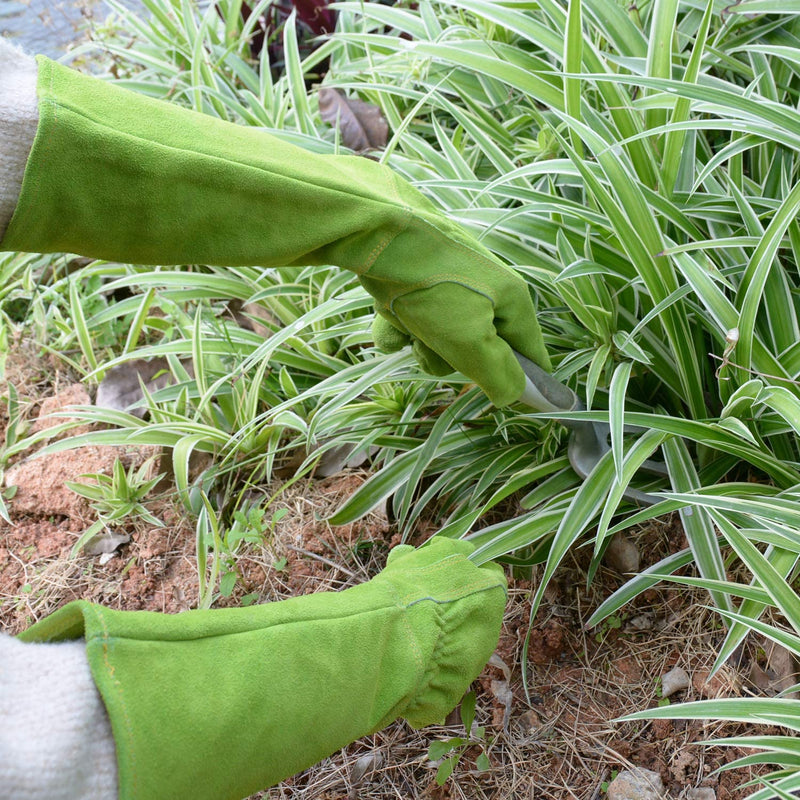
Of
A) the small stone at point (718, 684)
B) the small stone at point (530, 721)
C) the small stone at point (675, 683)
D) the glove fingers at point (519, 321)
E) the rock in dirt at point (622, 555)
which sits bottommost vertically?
the small stone at point (530, 721)

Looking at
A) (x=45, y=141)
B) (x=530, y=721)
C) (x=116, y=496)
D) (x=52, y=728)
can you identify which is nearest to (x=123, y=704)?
(x=52, y=728)

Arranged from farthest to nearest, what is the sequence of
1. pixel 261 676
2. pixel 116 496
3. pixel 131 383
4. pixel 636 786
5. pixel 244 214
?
1. pixel 131 383
2. pixel 116 496
3. pixel 636 786
4. pixel 244 214
5. pixel 261 676

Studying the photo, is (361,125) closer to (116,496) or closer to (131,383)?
(131,383)

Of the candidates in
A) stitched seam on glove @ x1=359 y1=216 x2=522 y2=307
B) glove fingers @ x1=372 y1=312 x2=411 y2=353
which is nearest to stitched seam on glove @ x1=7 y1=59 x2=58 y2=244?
stitched seam on glove @ x1=359 y1=216 x2=522 y2=307

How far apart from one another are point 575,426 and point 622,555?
24 cm

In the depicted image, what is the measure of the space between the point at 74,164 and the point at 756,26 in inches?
→ 54.0

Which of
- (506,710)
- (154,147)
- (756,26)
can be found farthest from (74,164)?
(756,26)

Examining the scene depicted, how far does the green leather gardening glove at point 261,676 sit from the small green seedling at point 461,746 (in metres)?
0.22

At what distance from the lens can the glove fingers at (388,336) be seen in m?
1.18

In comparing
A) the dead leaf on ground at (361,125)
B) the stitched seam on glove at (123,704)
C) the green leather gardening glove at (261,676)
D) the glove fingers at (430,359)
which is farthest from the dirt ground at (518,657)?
the dead leaf on ground at (361,125)

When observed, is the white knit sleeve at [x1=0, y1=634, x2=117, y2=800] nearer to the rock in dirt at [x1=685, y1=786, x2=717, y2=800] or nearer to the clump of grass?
the clump of grass

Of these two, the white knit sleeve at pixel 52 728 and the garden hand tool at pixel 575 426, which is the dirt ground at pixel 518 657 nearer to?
the garden hand tool at pixel 575 426

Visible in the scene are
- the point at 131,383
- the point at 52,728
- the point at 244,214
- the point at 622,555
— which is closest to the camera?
the point at 52,728

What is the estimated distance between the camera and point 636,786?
112 centimetres
